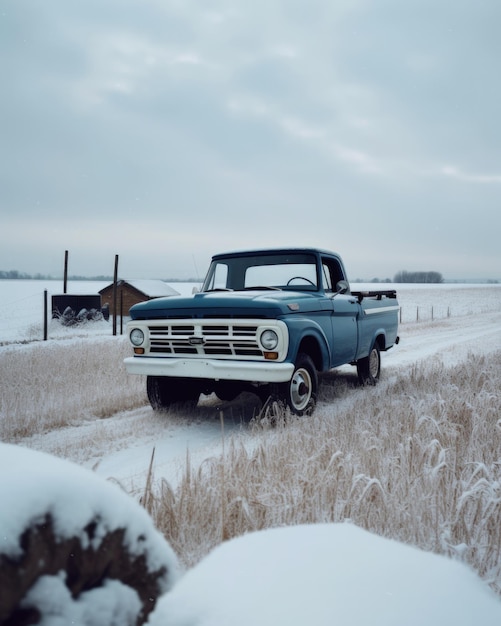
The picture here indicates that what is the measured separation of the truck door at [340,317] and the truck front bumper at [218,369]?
1.27 meters

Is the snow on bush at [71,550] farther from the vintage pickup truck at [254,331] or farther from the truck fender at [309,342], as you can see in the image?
the truck fender at [309,342]

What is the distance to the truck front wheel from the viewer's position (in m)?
5.03

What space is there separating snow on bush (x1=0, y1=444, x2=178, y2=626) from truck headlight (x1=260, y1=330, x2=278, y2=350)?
3672mm

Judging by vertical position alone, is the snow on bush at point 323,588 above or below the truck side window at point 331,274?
below

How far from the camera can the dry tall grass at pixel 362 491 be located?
2.37 m

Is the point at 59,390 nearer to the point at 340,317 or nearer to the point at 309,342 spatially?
the point at 309,342

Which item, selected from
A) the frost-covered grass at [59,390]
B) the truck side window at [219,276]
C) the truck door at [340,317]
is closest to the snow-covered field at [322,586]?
the frost-covered grass at [59,390]

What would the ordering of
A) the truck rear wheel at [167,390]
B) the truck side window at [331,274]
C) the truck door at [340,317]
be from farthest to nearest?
the truck side window at [331,274], the truck door at [340,317], the truck rear wheel at [167,390]

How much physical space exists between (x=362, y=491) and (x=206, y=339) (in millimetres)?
2736

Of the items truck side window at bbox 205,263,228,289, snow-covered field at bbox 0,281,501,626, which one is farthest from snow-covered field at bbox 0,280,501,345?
snow-covered field at bbox 0,281,501,626

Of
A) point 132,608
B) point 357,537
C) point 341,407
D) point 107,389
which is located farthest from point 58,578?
point 107,389

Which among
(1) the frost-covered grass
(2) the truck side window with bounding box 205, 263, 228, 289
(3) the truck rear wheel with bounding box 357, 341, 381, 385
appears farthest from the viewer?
(3) the truck rear wheel with bounding box 357, 341, 381, 385

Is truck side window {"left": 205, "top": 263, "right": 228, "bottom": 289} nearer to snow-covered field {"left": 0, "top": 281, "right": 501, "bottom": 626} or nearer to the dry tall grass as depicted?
the dry tall grass

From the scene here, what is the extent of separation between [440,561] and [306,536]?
0.38m
